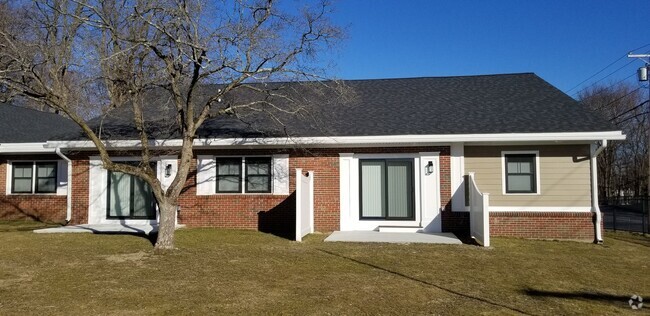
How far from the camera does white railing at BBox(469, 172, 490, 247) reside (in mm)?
11461

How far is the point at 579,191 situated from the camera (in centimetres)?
1337

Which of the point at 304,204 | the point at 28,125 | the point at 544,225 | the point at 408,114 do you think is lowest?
the point at 544,225

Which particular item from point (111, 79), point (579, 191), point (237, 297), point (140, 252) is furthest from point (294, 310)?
point (579, 191)

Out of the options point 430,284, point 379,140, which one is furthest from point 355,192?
point 430,284

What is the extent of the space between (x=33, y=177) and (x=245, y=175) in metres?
7.88

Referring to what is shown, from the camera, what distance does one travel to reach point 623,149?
47719 mm

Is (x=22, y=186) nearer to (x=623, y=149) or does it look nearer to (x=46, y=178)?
(x=46, y=178)

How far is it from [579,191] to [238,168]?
30.1ft

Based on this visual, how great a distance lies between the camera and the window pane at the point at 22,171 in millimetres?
17297

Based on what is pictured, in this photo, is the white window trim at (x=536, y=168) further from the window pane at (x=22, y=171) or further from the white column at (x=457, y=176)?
the window pane at (x=22, y=171)

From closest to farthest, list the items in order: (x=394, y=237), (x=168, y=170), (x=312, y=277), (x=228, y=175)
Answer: (x=312, y=277)
(x=394, y=237)
(x=228, y=175)
(x=168, y=170)

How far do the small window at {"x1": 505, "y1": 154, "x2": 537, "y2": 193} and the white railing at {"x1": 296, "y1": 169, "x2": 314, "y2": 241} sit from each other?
17.1 ft

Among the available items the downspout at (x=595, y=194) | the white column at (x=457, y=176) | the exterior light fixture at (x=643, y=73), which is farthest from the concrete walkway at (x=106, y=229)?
the exterior light fixture at (x=643, y=73)

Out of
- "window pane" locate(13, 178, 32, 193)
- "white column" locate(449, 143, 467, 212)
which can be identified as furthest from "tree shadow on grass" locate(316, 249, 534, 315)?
"window pane" locate(13, 178, 32, 193)
